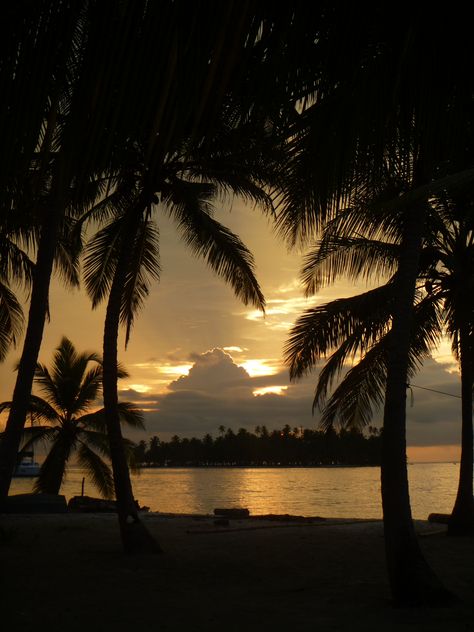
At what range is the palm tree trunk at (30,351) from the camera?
12859 millimetres

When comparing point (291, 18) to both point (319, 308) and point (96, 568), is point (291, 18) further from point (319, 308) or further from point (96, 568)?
point (319, 308)

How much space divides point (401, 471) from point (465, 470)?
7.73 m

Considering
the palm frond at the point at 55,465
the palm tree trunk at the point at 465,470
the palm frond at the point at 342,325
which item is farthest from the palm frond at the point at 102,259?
the palm frond at the point at 55,465

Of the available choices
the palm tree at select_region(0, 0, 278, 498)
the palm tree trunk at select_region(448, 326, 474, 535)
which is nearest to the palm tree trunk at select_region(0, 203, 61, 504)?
the palm tree trunk at select_region(448, 326, 474, 535)

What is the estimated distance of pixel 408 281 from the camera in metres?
8.88

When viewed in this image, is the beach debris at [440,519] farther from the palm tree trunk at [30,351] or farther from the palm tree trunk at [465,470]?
the palm tree trunk at [30,351]

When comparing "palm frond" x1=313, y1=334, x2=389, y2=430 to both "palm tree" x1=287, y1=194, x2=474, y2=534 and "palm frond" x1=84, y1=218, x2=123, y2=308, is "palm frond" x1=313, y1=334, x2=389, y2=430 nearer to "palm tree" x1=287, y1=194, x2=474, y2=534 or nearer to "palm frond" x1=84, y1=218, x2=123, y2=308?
"palm tree" x1=287, y1=194, x2=474, y2=534

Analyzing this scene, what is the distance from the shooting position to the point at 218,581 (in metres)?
9.77

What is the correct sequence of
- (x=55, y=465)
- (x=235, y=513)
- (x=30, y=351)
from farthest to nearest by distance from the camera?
(x=55, y=465) < (x=235, y=513) < (x=30, y=351)

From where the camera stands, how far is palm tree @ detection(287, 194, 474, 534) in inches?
556

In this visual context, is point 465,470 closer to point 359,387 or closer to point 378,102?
point 359,387

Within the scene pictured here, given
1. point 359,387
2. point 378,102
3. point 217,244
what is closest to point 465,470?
point 359,387

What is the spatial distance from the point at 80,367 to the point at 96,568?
56.8ft

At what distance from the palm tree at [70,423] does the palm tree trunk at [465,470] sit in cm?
1326
